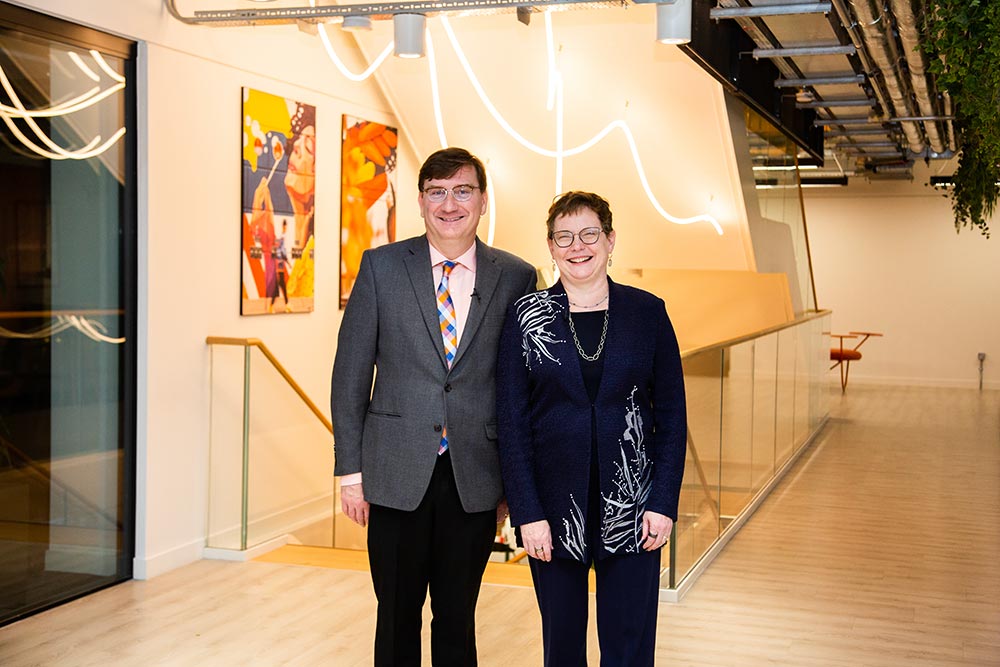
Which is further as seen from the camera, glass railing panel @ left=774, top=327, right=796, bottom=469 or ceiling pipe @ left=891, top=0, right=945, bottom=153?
glass railing panel @ left=774, top=327, right=796, bottom=469

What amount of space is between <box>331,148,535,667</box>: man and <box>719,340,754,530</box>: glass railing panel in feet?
10.9

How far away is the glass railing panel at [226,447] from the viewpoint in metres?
5.51

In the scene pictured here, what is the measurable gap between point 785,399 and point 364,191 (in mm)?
3464

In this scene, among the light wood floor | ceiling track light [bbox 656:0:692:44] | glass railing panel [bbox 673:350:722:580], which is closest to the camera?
the light wood floor

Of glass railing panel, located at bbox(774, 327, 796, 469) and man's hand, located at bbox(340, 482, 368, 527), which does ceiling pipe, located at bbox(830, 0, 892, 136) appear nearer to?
glass railing panel, located at bbox(774, 327, 796, 469)

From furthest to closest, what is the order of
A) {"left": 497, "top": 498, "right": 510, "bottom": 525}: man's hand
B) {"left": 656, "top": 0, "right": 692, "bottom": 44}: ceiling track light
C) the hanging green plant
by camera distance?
{"left": 656, "top": 0, "right": 692, "bottom": 44}: ceiling track light → the hanging green plant → {"left": 497, "top": 498, "right": 510, "bottom": 525}: man's hand

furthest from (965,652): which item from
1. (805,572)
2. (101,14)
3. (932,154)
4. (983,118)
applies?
(932,154)

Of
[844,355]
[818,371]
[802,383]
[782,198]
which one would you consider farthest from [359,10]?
[844,355]

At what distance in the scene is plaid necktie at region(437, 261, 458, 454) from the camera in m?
2.77

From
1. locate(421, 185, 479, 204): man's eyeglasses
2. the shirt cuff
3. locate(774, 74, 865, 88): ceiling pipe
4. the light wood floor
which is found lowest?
the light wood floor

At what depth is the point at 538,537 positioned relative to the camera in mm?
2525

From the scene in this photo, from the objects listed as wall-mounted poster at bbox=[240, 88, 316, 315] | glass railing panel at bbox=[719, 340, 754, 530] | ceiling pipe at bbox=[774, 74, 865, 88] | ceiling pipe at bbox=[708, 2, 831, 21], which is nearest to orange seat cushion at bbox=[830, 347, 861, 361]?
ceiling pipe at bbox=[774, 74, 865, 88]

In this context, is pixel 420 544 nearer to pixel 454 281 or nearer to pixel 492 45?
pixel 454 281

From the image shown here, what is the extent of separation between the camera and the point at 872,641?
4.31m
